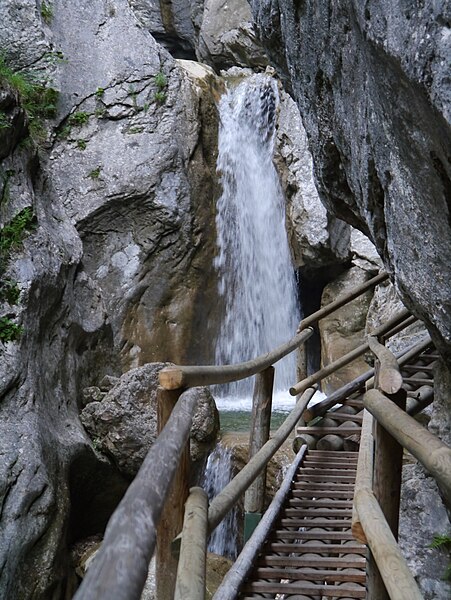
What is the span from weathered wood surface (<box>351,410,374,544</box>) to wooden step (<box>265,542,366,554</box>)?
65 cm

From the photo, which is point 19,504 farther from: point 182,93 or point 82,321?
point 182,93

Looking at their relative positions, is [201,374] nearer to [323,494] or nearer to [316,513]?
[316,513]

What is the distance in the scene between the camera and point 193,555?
1.38 meters

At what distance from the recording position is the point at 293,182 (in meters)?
11.8

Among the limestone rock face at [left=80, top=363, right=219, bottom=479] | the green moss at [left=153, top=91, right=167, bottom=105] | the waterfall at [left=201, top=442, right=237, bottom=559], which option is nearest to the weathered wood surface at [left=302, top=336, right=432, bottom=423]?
the limestone rock face at [left=80, top=363, right=219, bottom=479]

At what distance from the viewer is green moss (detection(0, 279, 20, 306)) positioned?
5.64m

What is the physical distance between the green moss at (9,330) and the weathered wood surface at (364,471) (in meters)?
3.59

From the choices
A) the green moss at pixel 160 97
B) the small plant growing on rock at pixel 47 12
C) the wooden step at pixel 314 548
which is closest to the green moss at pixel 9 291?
the wooden step at pixel 314 548

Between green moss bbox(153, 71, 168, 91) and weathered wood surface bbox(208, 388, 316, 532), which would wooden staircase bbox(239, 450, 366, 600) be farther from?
green moss bbox(153, 71, 168, 91)

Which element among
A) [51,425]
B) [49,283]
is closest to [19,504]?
[51,425]

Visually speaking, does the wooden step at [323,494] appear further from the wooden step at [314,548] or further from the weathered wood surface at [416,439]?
the weathered wood surface at [416,439]

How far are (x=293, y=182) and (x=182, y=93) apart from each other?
111 inches

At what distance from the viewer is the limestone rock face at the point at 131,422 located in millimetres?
6590

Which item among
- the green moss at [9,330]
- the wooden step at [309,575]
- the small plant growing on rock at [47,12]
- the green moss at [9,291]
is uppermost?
the small plant growing on rock at [47,12]
